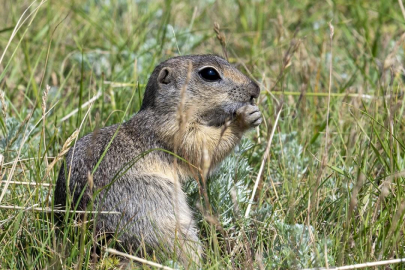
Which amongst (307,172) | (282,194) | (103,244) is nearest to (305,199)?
(282,194)

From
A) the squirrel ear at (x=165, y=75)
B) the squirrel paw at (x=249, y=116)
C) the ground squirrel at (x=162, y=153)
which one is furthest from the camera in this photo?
the squirrel ear at (x=165, y=75)

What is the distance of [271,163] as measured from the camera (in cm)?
409

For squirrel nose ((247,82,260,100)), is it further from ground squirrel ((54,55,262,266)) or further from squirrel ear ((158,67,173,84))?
squirrel ear ((158,67,173,84))

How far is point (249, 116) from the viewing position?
3502 mm

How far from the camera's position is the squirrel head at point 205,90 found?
11.9 ft

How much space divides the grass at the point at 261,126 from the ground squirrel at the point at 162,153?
0.15 metres

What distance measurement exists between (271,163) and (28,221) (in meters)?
1.67

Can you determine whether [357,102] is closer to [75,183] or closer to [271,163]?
[271,163]

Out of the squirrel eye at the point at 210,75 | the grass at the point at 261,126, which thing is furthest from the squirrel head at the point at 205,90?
the grass at the point at 261,126

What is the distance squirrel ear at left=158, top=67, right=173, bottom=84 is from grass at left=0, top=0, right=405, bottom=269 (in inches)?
9.2

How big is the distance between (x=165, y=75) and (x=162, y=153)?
21.1 inches

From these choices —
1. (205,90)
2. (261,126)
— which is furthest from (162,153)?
(261,126)

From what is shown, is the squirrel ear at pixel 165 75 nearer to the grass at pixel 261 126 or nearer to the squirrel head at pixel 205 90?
the squirrel head at pixel 205 90

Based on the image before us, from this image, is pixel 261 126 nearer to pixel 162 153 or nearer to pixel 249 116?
pixel 249 116
